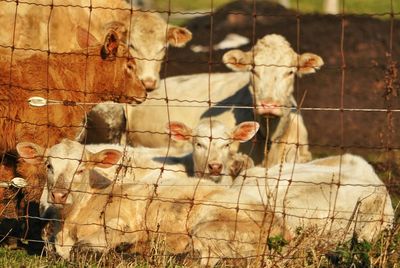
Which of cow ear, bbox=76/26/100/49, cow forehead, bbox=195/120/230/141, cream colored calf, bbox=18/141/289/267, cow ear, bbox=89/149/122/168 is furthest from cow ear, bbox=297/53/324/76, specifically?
cow ear, bbox=89/149/122/168

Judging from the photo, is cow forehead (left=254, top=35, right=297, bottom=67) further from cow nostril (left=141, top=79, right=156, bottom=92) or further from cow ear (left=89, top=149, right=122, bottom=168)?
cow ear (left=89, top=149, right=122, bottom=168)

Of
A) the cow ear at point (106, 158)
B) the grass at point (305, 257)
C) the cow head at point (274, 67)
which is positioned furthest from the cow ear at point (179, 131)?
the grass at point (305, 257)

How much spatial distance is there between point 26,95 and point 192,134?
1.96 meters

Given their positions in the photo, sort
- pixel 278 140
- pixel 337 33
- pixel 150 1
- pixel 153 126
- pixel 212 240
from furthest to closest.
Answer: pixel 150 1 < pixel 337 33 < pixel 153 126 < pixel 278 140 < pixel 212 240

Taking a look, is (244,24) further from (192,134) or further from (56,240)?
(56,240)

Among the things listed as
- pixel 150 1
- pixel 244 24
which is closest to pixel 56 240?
pixel 244 24

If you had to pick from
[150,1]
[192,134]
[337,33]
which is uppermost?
[150,1]

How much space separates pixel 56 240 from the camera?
892cm

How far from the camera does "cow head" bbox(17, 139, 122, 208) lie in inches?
348

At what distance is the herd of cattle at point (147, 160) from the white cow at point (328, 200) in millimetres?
16

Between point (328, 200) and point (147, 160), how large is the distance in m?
2.23

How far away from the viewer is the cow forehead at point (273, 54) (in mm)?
12281

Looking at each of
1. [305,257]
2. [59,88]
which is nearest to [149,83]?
[59,88]

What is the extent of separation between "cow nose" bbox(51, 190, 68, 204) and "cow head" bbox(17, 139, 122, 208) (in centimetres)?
2
